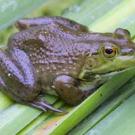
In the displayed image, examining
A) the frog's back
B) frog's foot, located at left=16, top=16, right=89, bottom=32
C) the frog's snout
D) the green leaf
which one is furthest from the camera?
the green leaf

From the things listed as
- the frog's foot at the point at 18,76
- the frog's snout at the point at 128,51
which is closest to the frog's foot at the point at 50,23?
the frog's foot at the point at 18,76

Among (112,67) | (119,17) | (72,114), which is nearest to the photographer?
(72,114)

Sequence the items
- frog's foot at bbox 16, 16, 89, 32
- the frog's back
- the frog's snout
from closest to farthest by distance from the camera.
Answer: the frog's snout
the frog's back
frog's foot at bbox 16, 16, 89, 32

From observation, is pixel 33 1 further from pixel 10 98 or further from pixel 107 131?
pixel 107 131

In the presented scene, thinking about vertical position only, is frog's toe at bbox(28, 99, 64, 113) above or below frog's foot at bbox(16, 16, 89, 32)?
below

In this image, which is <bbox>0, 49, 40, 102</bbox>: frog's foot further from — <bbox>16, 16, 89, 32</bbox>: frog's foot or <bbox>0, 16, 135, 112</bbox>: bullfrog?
<bbox>16, 16, 89, 32</bbox>: frog's foot

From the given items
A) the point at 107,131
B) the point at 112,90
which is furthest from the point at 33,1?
the point at 107,131

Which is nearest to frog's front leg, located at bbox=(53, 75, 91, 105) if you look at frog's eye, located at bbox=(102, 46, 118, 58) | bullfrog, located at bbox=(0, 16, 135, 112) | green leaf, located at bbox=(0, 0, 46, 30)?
bullfrog, located at bbox=(0, 16, 135, 112)

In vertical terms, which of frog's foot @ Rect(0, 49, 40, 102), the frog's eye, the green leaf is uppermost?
the green leaf
